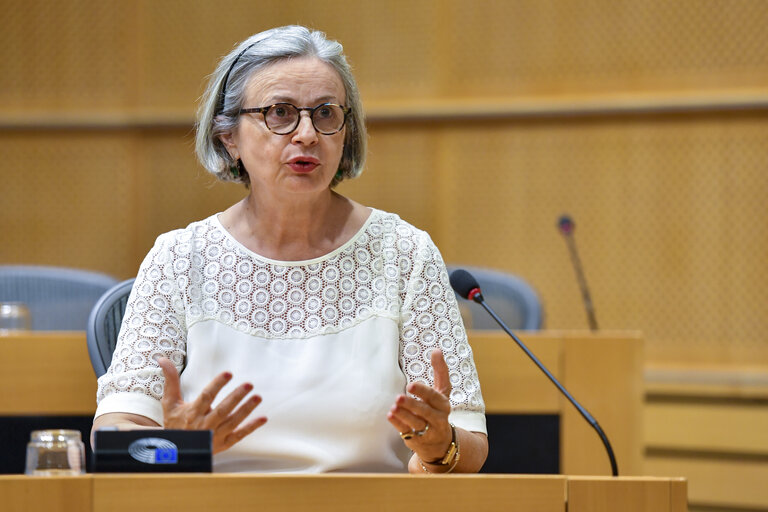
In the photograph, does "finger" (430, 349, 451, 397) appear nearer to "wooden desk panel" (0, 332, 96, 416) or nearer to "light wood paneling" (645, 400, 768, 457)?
"wooden desk panel" (0, 332, 96, 416)

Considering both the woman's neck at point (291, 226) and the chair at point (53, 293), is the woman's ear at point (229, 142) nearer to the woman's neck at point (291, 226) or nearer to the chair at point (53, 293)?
the woman's neck at point (291, 226)

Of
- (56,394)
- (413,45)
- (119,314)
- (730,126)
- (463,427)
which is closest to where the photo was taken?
(463,427)

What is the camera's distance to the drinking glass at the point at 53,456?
1.30 metres

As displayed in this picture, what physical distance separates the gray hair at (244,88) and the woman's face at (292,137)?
0.8 inches

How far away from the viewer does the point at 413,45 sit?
4770 millimetres

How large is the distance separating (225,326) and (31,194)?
3.49m

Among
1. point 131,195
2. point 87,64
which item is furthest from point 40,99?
point 131,195

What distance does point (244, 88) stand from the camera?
198cm

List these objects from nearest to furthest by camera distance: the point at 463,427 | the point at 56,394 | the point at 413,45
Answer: the point at 463,427
the point at 56,394
the point at 413,45

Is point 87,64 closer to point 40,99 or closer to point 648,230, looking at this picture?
point 40,99

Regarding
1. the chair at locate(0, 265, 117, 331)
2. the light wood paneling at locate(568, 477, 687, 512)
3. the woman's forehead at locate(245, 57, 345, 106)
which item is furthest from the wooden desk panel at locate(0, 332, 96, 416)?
the light wood paneling at locate(568, 477, 687, 512)

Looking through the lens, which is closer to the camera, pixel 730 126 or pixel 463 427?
pixel 463 427

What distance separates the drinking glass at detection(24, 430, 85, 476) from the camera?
1.30 metres

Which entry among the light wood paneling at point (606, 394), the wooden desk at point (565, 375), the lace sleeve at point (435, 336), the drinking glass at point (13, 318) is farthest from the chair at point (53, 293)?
the lace sleeve at point (435, 336)
